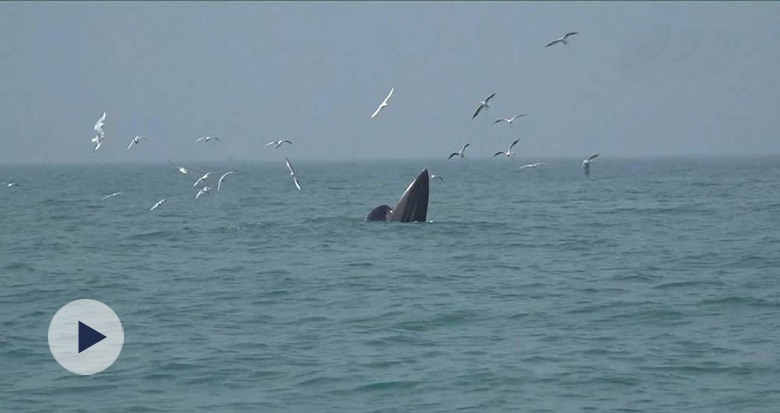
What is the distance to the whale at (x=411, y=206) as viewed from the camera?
113 feet

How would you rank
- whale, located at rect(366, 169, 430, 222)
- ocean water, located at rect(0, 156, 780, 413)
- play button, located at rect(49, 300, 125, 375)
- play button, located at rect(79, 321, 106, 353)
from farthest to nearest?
whale, located at rect(366, 169, 430, 222) < play button, located at rect(79, 321, 106, 353) < play button, located at rect(49, 300, 125, 375) < ocean water, located at rect(0, 156, 780, 413)

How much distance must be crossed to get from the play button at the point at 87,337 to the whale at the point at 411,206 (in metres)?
14.5

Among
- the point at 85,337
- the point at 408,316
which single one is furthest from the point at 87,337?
the point at 408,316

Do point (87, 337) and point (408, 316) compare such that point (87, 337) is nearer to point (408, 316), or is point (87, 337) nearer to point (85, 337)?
point (85, 337)

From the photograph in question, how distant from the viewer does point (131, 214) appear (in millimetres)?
53562

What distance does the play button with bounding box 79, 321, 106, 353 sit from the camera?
60.9 ft

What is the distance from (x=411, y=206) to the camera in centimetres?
3734

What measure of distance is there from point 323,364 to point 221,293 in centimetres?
798

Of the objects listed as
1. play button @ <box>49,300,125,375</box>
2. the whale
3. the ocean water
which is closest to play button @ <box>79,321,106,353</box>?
play button @ <box>49,300,125,375</box>

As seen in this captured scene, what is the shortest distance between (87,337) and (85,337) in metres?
0.03

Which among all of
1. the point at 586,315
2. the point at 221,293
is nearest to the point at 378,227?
the point at 221,293

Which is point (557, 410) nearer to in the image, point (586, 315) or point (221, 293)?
point (586, 315)

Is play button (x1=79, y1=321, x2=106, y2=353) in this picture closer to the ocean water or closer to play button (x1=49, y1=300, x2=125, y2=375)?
play button (x1=49, y1=300, x2=125, y2=375)

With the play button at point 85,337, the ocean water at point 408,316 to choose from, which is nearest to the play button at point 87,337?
the play button at point 85,337
